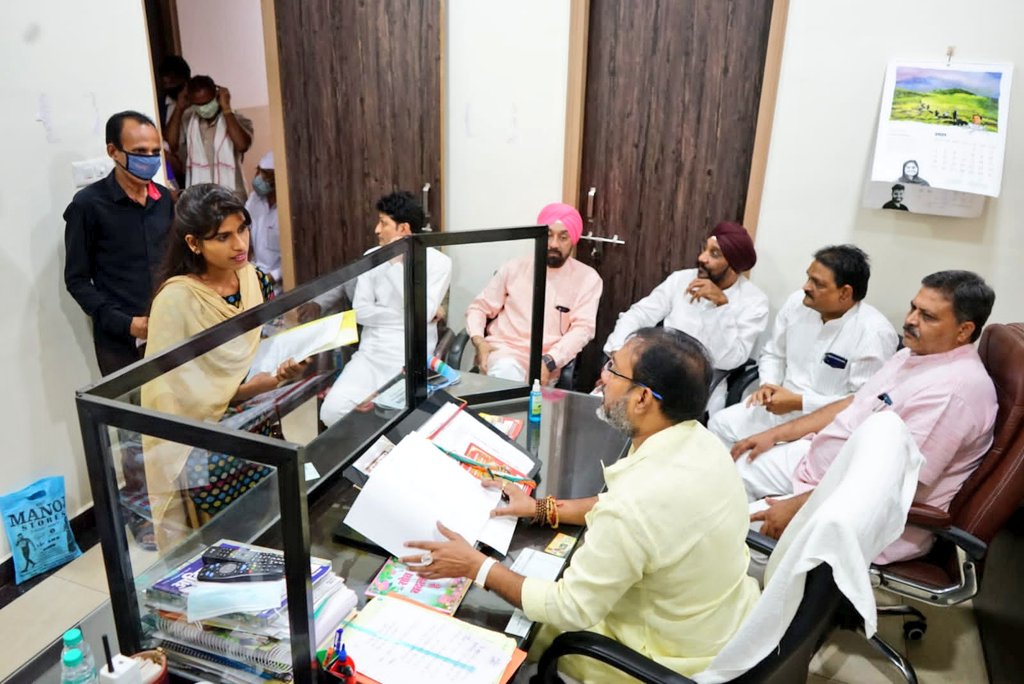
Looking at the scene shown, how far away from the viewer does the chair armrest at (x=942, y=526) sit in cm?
187

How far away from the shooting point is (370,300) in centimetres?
209

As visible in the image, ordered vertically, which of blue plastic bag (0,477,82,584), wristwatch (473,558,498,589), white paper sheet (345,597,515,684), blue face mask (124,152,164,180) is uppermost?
blue face mask (124,152,164,180)

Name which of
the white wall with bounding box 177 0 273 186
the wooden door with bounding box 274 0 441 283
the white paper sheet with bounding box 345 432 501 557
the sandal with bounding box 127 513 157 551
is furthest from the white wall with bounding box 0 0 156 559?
the white wall with bounding box 177 0 273 186

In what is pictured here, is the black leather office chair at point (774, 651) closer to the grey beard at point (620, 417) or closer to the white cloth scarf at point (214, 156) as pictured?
the grey beard at point (620, 417)

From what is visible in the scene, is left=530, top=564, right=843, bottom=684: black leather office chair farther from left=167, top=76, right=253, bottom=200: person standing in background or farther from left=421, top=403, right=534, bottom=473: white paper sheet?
left=167, top=76, right=253, bottom=200: person standing in background

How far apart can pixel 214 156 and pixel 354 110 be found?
1290 millimetres

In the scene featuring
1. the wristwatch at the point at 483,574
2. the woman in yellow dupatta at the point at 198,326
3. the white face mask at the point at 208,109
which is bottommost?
the wristwatch at the point at 483,574

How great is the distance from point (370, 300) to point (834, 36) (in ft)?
6.99

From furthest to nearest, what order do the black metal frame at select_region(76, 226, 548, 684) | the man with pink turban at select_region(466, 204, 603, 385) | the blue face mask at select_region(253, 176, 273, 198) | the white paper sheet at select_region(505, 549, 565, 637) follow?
the blue face mask at select_region(253, 176, 273, 198) < the man with pink turban at select_region(466, 204, 603, 385) < the white paper sheet at select_region(505, 549, 565, 637) < the black metal frame at select_region(76, 226, 548, 684)

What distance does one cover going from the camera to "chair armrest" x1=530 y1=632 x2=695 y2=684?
1.27 metres

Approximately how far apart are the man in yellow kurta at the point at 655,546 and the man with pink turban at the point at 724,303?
1.66 meters

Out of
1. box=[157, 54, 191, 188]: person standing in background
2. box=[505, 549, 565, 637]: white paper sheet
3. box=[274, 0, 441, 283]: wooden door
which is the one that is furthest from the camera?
box=[157, 54, 191, 188]: person standing in background

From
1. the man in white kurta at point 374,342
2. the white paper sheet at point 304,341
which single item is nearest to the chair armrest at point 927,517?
the man in white kurta at point 374,342

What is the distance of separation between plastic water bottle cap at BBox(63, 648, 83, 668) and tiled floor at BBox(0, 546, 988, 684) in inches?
55.5
